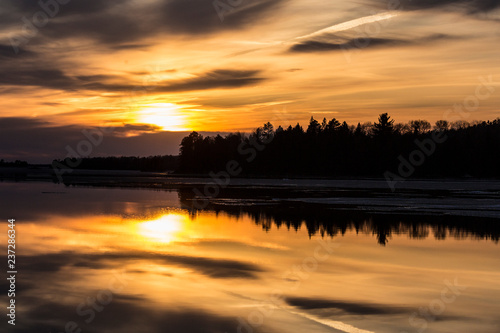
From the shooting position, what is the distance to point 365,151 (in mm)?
148125

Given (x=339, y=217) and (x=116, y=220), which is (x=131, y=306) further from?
(x=339, y=217)

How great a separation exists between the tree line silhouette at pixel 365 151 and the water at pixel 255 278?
11928 cm

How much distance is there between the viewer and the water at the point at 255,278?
10398 millimetres

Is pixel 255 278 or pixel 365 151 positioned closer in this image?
pixel 255 278

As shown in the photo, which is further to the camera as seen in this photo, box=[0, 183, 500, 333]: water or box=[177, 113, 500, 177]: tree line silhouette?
box=[177, 113, 500, 177]: tree line silhouette

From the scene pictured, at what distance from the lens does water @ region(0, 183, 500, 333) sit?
409 inches

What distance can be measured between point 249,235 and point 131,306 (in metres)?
12.1

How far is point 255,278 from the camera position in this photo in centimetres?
1438

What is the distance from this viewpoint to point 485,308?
1149cm

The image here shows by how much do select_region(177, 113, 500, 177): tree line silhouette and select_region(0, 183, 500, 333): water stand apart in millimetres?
119277

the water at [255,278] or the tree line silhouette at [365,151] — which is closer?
the water at [255,278]

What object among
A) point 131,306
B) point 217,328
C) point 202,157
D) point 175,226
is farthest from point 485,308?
point 202,157

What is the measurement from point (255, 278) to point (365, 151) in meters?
137

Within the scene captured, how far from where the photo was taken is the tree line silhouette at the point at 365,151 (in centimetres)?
13712
